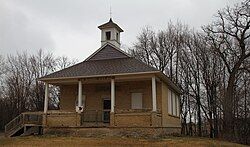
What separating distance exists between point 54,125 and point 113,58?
Result: 25.4ft

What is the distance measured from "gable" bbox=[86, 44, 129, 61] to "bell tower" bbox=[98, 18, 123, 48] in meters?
1.30

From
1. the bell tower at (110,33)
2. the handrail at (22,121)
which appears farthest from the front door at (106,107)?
the bell tower at (110,33)

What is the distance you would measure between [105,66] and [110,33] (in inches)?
218

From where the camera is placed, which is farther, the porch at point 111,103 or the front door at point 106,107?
the front door at point 106,107

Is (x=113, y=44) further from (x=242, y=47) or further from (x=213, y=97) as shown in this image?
(x=213, y=97)

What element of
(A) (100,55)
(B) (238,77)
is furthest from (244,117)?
(A) (100,55)

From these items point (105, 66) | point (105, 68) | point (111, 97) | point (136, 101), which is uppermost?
point (105, 66)

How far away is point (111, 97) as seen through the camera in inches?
915

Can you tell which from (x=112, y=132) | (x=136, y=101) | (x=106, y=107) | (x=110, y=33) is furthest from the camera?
(x=110, y=33)

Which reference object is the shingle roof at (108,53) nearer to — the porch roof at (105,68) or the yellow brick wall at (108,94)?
the porch roof at (105,68)

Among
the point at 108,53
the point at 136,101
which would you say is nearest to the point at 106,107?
the point at 136,101

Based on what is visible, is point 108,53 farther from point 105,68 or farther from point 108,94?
point 108,94

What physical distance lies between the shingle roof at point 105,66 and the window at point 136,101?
2.67 m

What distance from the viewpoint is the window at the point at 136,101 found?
1011 inches
